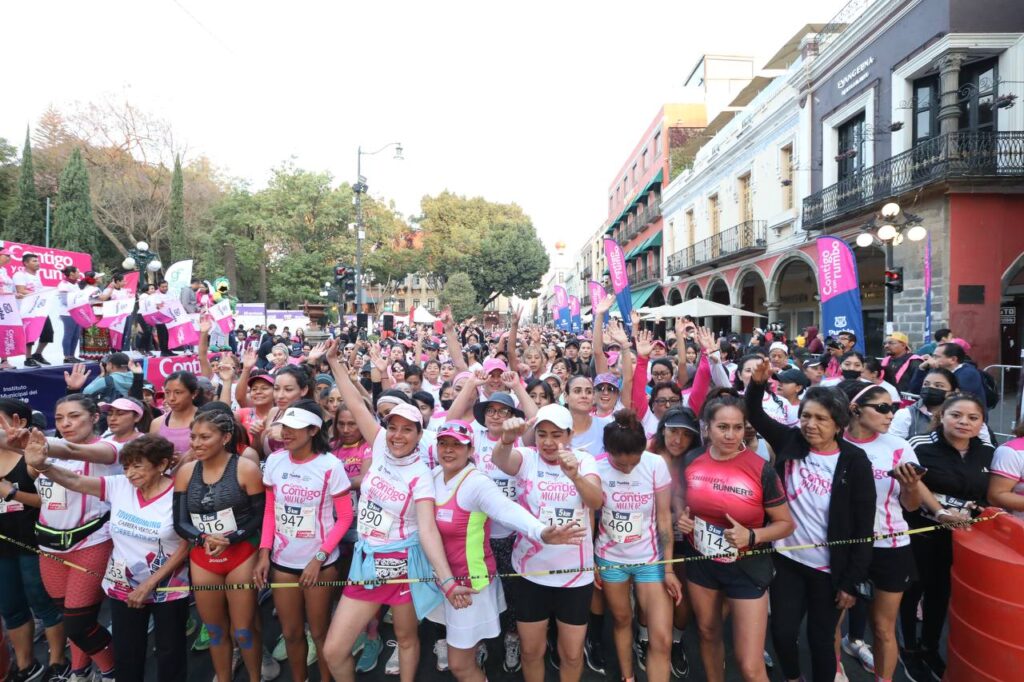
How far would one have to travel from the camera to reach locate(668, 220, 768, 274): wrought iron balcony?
19766 mm

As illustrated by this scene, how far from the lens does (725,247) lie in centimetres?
2234

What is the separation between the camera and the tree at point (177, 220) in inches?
1305

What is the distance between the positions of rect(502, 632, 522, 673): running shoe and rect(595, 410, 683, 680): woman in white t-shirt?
0.83 m

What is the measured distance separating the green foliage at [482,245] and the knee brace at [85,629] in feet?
139

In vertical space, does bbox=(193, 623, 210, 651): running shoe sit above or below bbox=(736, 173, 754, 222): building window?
below

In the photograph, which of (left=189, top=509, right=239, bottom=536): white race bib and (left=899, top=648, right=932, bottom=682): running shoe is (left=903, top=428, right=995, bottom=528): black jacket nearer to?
(left=899, top=648, right=932, bottom=682): running shoe

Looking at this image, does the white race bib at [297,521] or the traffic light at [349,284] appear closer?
the white race bib at [297,521]

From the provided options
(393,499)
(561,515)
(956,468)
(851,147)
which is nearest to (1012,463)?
(956,468)

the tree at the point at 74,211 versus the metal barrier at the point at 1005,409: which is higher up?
the tree at the point at 74,211

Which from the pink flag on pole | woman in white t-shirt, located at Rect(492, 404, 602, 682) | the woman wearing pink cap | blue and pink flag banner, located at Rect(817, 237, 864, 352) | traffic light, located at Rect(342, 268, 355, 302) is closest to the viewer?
the woman wearing pink cap

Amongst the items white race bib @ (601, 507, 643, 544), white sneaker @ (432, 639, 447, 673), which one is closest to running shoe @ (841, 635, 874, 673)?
white race bib @ (601, 507, 643, 544)

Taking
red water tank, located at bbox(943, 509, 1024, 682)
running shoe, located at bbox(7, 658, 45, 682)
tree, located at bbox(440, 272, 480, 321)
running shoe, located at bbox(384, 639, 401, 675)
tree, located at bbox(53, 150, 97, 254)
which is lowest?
running shoe, located at bbox(384, 639, 401, 675)

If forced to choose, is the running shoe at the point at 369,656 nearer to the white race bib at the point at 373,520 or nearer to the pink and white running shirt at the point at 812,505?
the white race bib at the point at 373,520

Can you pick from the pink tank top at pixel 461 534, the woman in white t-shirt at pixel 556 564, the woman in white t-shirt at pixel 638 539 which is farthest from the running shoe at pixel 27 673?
the woman in white t-shirt at pixel 638 539
